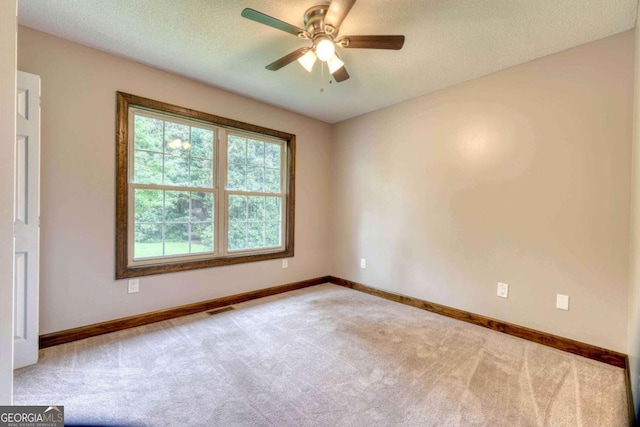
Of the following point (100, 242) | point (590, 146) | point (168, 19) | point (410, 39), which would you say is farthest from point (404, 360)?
point (168, 19)

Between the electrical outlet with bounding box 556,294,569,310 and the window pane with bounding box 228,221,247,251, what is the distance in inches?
124

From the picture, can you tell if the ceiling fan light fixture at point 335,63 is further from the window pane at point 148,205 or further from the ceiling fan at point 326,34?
the window pane at point 148,205

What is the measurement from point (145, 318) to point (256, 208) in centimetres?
166

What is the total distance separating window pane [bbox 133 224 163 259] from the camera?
270cm

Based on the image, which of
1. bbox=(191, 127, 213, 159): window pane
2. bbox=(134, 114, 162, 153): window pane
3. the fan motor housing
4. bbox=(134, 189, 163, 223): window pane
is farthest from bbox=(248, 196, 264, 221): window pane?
the fan motor housing

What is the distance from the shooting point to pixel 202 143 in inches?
122

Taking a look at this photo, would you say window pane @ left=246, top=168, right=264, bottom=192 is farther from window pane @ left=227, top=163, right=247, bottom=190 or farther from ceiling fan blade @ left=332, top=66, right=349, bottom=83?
ceiling fan blade @ left=332, top=66, right=349, bottom=83

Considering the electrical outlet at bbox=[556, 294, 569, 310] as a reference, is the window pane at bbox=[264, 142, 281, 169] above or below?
above

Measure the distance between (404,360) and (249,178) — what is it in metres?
2.59

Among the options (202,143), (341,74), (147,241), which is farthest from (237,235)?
(341,74)

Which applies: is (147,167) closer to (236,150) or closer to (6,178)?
(236,150)

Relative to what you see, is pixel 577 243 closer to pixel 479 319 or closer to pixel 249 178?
pixel 479 319

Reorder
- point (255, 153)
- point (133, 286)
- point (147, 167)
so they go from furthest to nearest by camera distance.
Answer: point (255, 153) → point (147, 167) → point (133, 286)

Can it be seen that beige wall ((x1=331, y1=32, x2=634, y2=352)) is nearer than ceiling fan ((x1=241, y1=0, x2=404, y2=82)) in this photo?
No
